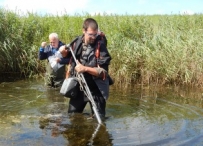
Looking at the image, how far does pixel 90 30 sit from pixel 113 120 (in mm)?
1761

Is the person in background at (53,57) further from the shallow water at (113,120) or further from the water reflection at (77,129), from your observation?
the water reflection at (77,129)

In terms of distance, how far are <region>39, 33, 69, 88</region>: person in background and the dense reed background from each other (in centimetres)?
167

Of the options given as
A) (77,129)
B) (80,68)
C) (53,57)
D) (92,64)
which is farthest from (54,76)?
(80,68)

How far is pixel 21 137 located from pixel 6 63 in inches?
226

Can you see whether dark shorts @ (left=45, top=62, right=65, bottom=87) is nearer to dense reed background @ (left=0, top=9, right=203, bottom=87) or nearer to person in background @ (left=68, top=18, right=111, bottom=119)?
dense reed background @ (left=0, top=9, right=203, bottom=87)

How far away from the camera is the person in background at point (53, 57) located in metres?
8.01

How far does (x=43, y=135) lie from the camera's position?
5.05 meters

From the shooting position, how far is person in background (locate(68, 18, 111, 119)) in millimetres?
5098

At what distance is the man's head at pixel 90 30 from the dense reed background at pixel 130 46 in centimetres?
415

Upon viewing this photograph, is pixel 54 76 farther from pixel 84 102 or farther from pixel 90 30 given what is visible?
pixel 90 30

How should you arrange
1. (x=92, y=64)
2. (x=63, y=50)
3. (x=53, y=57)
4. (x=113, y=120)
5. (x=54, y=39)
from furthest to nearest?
(x=53, y=57), (x=54, y=39), (x=113, y=120), (x=63, y=50), (x=92, y=64)

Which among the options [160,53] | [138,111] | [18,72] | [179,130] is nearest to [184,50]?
[160,53]

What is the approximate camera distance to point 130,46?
9523 millimetres

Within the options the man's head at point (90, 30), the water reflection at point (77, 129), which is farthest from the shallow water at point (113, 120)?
the man's head at point (90, 30)
